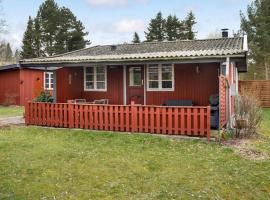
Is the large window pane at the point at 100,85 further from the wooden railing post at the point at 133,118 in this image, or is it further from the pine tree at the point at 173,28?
the pine tree at the point at 173,28

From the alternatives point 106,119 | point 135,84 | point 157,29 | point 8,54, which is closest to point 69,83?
point 135,84

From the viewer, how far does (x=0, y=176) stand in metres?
6.21

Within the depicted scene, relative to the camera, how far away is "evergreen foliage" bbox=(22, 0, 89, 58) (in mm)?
42188

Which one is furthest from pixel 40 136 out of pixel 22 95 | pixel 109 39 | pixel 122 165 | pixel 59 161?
pixel 109 39

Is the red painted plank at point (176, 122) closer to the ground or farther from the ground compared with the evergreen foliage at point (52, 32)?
closer to the ground

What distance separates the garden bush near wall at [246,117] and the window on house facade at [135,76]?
4.34 meters

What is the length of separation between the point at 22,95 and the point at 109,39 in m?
34.3

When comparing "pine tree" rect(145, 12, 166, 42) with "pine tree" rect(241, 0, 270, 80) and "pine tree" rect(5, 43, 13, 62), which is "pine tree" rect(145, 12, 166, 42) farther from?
"pine tree" rect(5, 43, 13, 62)

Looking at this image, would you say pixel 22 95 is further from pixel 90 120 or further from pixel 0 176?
pixel 0 176

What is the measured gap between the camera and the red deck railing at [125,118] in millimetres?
9891

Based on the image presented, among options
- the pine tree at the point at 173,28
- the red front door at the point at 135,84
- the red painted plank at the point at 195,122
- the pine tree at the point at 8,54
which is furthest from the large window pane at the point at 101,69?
the pine tree at the point at 8,54

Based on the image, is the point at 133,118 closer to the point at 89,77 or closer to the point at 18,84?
the point at 89,77

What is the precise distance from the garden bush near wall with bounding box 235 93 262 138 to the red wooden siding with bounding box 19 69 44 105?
16300 millimetres

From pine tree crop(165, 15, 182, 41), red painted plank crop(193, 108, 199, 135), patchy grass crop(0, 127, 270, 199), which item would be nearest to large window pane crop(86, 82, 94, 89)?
patchy grass crop(0, 127, 270, 199)
